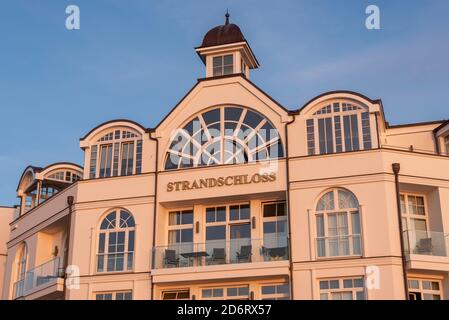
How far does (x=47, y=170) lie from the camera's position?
36.1 metres

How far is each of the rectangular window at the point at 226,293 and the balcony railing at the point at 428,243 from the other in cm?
670

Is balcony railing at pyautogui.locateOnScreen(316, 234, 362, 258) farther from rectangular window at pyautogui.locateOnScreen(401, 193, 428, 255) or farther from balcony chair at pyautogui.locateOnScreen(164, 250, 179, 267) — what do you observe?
balcony chair at pyautogui.locateOnScreen(164, 250, 179, 267)

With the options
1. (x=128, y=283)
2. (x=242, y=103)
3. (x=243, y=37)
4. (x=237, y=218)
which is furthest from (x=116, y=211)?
(x=243, y=37)

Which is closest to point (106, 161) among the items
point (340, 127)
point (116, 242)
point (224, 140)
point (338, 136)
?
point (116, 242)

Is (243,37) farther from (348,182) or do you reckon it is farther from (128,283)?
(128,283)

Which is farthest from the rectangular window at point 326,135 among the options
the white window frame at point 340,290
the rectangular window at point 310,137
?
the white window frame at point 340,290

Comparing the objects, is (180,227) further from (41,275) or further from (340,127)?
(340,127)

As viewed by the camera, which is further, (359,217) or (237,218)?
(237,218)

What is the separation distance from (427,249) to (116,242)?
1290cm

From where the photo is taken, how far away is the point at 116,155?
105ft

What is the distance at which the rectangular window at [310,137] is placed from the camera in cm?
2936

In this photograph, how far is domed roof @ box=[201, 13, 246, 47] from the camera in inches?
1309
